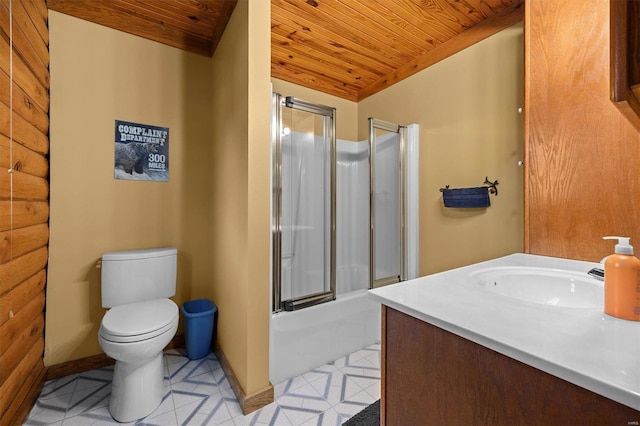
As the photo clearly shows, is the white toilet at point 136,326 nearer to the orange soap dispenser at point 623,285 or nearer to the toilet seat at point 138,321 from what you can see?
the toilet seat at point 138,321

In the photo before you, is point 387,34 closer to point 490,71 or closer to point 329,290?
point 490,71

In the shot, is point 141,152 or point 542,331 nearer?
point 542,331

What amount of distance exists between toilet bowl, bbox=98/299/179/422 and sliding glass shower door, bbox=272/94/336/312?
766 mm

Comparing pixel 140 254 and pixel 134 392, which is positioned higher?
pixel 140 254

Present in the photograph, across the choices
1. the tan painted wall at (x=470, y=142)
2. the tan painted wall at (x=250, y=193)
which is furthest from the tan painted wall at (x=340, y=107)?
the tan painted wall at (x=250, y=193)

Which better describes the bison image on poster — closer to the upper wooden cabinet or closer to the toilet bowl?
the toilet bowl

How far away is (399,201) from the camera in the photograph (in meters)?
2.41

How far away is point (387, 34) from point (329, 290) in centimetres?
195

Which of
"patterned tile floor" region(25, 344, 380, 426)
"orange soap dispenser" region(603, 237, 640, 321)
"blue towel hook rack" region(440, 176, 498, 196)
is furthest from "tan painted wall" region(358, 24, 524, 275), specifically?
"orange soap dispenser" region(603, 237, 640, 321)

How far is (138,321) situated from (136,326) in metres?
0.06

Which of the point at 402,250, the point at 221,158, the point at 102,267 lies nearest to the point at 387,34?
the point at 221,158

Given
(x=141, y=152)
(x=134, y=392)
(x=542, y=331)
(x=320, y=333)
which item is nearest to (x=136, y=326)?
(x=134, y=392)

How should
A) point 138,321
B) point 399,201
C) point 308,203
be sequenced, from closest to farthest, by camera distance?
point 138,321
point 308,203
point 399,201

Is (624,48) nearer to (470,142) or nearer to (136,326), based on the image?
(470,142)
